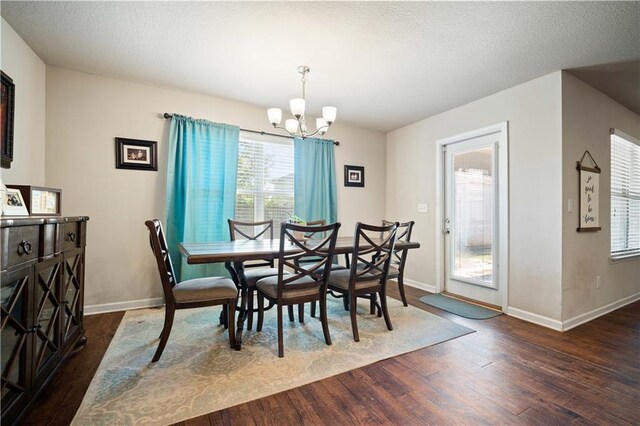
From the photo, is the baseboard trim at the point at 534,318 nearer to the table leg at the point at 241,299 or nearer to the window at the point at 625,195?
the window at the point at 625,195

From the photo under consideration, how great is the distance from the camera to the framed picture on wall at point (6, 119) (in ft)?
6.63

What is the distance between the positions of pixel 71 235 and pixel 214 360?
130 centimetres

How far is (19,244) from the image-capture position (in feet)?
4.17

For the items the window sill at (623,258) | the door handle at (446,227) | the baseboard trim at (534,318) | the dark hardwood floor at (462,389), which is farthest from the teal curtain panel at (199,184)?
the window sill at (623,258)

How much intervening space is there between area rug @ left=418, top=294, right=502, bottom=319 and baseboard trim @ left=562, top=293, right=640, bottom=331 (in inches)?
21.9

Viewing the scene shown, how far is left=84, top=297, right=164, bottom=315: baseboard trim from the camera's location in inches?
114

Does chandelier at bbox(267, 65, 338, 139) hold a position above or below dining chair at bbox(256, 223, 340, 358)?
above

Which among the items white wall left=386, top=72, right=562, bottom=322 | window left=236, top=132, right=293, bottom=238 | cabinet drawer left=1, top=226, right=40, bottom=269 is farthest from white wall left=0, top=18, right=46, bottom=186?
white wall left=386, top=72, right=562, bottom=322

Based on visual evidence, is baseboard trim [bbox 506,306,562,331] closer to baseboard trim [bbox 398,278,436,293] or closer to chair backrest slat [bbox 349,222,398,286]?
baseboard trim [bbox 398,278,436,293]

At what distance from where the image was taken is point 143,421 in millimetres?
1398

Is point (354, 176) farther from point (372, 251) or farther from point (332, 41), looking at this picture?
point (332, 41)

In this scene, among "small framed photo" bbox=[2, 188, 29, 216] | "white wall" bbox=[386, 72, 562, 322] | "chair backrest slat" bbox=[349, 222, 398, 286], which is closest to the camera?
"small framed photo" bbox=[2, 188, 29, 216]

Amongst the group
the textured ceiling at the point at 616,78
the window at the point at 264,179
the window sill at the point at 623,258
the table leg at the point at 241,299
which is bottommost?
the table leg at the point at 241,299

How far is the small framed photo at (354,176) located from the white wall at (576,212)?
248cm
